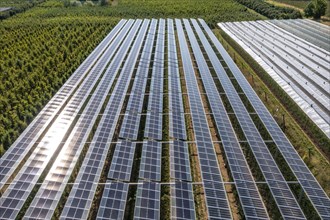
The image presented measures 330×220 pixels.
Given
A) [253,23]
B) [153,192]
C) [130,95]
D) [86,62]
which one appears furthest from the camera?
[253,23]

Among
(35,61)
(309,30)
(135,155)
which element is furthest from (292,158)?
(309,30)

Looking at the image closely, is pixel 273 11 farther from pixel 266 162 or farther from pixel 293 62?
pixel 266 162

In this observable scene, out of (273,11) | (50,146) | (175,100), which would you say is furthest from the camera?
(273,11)

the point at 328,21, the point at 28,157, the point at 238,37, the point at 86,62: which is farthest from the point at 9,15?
the point at 328,21

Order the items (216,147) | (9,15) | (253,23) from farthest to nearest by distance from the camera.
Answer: (9,15) → (253,23) → (216,147)

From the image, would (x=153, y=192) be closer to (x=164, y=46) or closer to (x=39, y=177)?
(x=39, y=177)

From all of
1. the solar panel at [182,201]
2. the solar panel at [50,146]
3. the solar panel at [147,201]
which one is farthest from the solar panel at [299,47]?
the solar panel at [50,146]
